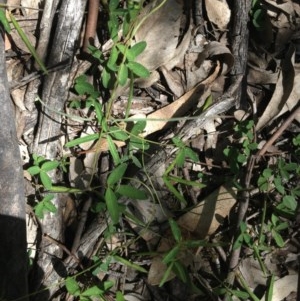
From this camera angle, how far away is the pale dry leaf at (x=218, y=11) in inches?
95.0

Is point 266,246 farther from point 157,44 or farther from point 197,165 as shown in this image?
point 157,44

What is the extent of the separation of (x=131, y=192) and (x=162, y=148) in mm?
324

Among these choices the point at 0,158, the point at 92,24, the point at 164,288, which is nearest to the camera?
the point at 0,158

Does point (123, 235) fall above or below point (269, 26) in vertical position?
below

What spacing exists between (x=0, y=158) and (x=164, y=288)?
111 centimetres

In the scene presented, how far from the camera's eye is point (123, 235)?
2311 millimetres

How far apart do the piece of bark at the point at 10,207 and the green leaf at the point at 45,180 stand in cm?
14

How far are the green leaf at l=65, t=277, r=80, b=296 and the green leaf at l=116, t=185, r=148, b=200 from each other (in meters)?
0.51

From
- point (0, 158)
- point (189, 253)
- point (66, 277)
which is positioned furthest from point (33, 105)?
point (189, 253)

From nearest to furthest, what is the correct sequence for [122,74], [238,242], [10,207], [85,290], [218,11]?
1. [10,207]
2. [122,74]
3. [85,290]
4. [238,242]
5. [218,11]

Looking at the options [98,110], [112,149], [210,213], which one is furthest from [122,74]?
[210,213]

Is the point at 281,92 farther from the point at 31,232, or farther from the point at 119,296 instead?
the point at 31,232

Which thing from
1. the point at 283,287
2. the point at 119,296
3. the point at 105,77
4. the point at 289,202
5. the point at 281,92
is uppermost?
the point at 105,77

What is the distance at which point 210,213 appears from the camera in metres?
2.39
